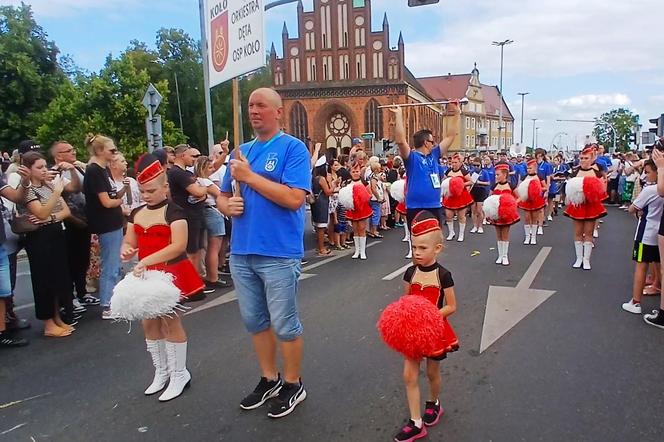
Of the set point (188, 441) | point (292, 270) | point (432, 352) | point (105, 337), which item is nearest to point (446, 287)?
point (432, 352)

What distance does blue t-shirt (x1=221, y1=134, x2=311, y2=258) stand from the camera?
3.11 m

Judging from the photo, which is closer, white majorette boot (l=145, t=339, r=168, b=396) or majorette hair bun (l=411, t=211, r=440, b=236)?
majorette hair bun (l=411, t=211, r=440, b=236)

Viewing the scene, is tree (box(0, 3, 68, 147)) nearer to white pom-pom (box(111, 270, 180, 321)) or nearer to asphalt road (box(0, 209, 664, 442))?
asphalt road (box(0, 209, 664, 442))

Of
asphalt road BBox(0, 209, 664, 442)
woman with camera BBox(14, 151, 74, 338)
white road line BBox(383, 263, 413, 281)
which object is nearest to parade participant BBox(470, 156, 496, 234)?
white road line BBox(383, 263, 413, 281)

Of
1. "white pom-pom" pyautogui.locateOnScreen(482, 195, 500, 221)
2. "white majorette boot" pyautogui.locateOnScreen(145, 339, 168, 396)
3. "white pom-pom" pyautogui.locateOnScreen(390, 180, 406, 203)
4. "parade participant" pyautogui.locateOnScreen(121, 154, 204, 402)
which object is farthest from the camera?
"white pom-pom" pyautogui.locateOnScreen(390, 180, 406, 203)

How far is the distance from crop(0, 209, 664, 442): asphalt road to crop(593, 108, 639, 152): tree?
6484 centimetres

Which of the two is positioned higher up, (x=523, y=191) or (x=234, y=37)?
(x=234, y=37)

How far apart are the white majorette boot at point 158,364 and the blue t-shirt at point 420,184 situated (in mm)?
3535

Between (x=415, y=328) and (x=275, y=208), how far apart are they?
1116 millimetres

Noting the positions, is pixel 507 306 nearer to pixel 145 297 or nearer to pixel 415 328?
pixel 415 328

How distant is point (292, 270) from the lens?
3203 mm

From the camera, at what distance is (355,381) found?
12.3 ft

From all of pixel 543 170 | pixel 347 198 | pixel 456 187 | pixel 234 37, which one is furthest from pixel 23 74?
pixel 234 37

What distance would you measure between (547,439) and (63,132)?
33.9 m
